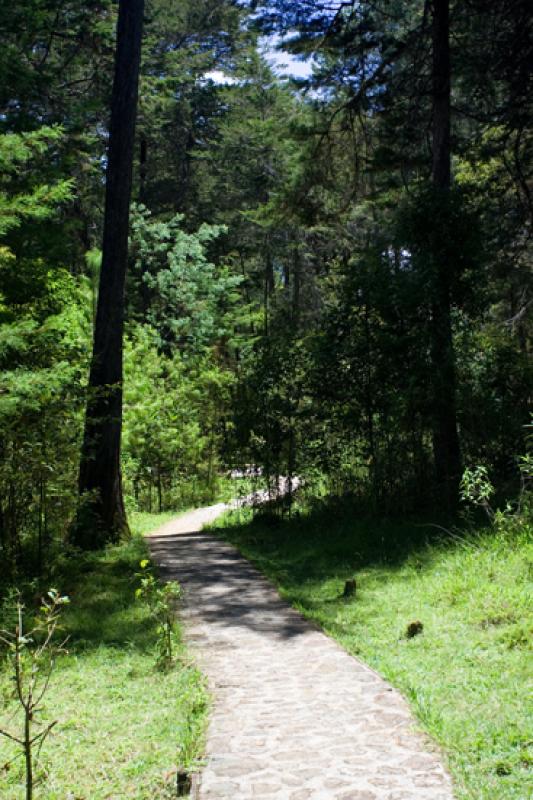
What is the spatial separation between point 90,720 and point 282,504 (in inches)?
336

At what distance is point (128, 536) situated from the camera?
430 inches

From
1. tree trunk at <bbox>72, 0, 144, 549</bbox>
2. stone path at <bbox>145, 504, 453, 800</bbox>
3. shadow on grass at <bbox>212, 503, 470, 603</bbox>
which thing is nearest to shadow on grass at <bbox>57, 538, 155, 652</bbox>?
stone path at <bbox>145, 504, 453, 800</bbox>

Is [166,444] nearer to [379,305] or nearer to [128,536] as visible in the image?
[128,536]

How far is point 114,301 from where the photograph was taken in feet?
35.1

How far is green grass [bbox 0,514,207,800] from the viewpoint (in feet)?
12.7

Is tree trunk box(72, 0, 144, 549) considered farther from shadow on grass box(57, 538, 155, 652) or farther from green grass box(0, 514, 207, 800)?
green grass box(0, 514, 207, 800)

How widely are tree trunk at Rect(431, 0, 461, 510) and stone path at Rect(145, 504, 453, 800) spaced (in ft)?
15.0

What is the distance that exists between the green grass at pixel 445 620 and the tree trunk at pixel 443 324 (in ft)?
4.68

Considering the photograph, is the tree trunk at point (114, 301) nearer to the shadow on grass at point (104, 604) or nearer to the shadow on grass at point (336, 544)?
the shadow on grass at point (104, 604)

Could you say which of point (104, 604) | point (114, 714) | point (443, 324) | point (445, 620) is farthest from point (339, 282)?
point (114, 714)

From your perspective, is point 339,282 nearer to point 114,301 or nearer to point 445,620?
point 114,301

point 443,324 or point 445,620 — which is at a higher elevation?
point 443,324

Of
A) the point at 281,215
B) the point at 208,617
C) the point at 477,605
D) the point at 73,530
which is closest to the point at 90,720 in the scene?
the point at 208,617

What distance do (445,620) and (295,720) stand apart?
2.26 metres
